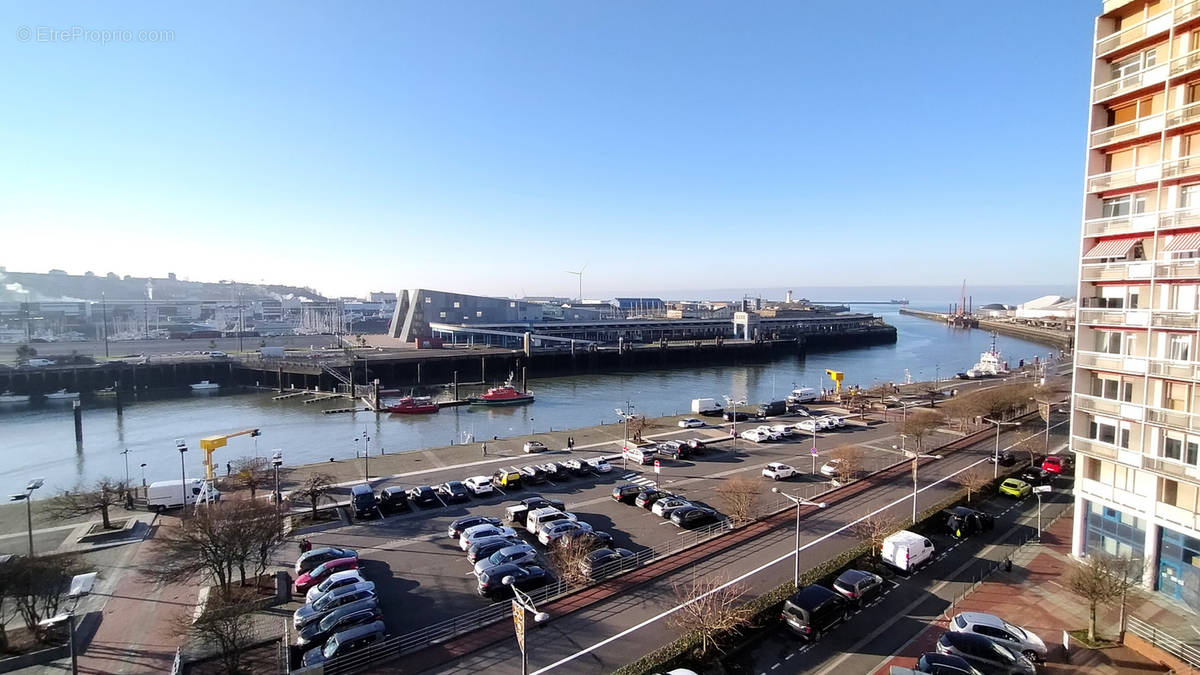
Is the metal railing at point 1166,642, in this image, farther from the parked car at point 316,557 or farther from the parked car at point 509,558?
the parked car at point 316,557

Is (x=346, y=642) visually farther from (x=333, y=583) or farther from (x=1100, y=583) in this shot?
(x=1100, y=583)

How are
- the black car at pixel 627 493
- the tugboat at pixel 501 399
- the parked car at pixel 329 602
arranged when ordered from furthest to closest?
the tugboat at pixel 501 399 → the black car at pixel 627 493 → the parked car at pixel 329 602

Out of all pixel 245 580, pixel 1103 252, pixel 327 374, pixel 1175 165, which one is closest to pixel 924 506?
pixel 1103 252

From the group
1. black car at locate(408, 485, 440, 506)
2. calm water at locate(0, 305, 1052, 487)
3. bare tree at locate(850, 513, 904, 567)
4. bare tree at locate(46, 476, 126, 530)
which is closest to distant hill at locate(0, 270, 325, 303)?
calm water at locate(0, 305, 1052, 487)

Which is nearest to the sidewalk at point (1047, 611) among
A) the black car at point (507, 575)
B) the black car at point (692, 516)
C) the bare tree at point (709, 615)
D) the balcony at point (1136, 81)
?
the bare tree at point (709, 615)

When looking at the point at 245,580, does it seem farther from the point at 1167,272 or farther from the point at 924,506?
the point at 1167,272
